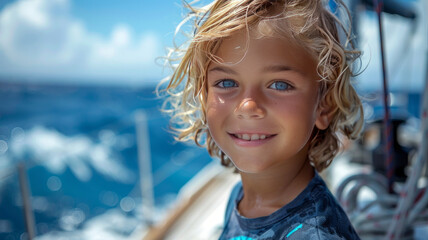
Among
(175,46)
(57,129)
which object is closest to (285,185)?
(175,46)

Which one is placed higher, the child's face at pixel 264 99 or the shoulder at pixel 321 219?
the child's face at pixel 264 99

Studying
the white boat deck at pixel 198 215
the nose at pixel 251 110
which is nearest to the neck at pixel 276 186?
the nose at pixel 251 110

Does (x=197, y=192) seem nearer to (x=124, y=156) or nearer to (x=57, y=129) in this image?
(x=124, y=156)

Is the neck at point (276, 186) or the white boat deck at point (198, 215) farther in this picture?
the white boat deck at point (198, 215)

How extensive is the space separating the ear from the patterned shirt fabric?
0.27 feet

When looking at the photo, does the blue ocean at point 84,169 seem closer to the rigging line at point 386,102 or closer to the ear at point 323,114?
the ear at point 323,114

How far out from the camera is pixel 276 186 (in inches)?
22.4

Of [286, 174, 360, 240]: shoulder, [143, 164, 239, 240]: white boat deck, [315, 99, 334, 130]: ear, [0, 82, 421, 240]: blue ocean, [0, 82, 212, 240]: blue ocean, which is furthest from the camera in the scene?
Result: [0, 82, 212, 240]: blue ocean

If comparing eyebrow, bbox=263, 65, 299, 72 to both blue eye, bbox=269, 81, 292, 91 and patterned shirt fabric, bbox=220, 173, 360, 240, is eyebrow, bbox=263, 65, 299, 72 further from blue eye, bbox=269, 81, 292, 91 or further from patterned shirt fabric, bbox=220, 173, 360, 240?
patterned shirt fabric, bbox=220, 173, 360, 240

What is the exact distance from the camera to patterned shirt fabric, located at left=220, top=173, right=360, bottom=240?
0.47 metres

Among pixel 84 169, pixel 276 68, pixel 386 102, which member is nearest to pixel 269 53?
pixel 276 68

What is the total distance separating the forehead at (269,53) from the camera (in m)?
0.50

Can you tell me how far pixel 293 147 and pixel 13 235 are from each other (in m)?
9.02

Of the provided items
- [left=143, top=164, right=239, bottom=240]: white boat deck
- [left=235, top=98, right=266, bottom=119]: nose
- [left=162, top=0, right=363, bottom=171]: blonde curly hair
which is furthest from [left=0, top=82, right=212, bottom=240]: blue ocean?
[left=235, top=98, right=266, bottom=119]: nose
